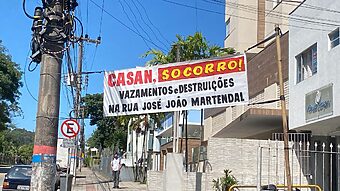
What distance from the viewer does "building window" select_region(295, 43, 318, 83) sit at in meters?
17.0

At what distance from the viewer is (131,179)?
33.8 meters

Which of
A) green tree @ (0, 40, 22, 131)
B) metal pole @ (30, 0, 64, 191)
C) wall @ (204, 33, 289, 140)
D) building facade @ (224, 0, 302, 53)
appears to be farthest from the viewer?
green tree @ (0, 40, 22, 131)

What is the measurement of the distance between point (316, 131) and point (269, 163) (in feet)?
7.09

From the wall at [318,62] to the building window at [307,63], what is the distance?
15cm

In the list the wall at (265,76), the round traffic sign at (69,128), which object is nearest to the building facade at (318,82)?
the wall at (265,76)

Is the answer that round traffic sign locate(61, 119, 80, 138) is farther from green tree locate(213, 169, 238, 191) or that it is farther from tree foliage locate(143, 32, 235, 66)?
tree foliage locate(143, 32, 235, 66)

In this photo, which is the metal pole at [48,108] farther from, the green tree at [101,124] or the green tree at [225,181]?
the green tree at [101,124]

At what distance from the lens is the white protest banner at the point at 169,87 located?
47.6 feet

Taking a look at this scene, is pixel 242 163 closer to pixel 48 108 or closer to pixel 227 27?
pixel 48 108

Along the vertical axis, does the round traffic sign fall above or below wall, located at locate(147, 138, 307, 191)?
above

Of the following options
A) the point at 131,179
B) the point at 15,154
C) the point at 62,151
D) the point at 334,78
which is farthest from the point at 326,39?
the point at 15,154

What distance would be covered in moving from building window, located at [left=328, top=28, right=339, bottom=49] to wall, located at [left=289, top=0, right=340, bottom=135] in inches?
4.3

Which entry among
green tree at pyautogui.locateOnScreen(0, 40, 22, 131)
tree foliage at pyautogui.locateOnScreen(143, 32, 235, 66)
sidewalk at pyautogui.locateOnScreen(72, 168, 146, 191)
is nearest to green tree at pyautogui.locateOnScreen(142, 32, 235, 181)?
tree foliage at pyautogui.locateOnScreen(143, 32, 235, 66)

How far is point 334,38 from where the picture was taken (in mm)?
15688
